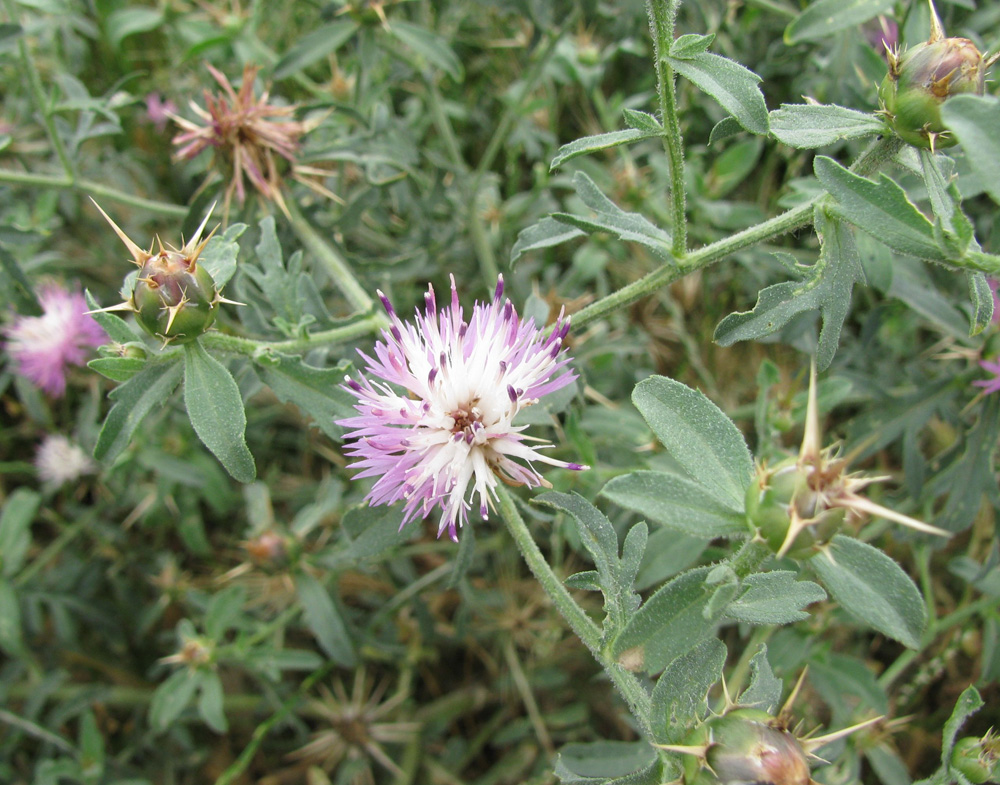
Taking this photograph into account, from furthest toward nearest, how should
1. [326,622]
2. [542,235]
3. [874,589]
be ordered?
[326,622], [542,235], [874,589]

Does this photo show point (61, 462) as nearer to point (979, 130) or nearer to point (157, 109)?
point (157, 109)

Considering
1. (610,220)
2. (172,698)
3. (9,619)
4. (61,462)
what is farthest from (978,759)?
(61,462)

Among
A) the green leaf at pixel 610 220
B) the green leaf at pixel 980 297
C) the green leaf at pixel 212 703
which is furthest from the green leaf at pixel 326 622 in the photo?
the green leaf at pixel 980 297

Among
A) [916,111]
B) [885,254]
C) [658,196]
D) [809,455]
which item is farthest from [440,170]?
[809,455]

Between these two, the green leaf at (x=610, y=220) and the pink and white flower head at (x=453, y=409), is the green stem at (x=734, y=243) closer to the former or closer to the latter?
the green leaf at (x=610, y=220)

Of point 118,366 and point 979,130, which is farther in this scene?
point 118,366

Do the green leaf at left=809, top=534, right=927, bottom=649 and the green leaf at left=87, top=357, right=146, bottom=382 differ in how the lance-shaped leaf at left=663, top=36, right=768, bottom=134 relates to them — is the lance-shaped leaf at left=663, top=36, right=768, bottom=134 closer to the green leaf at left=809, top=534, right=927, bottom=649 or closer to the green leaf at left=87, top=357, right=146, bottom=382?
the green leaf at left=809, top=534, right=927, bottom=649
